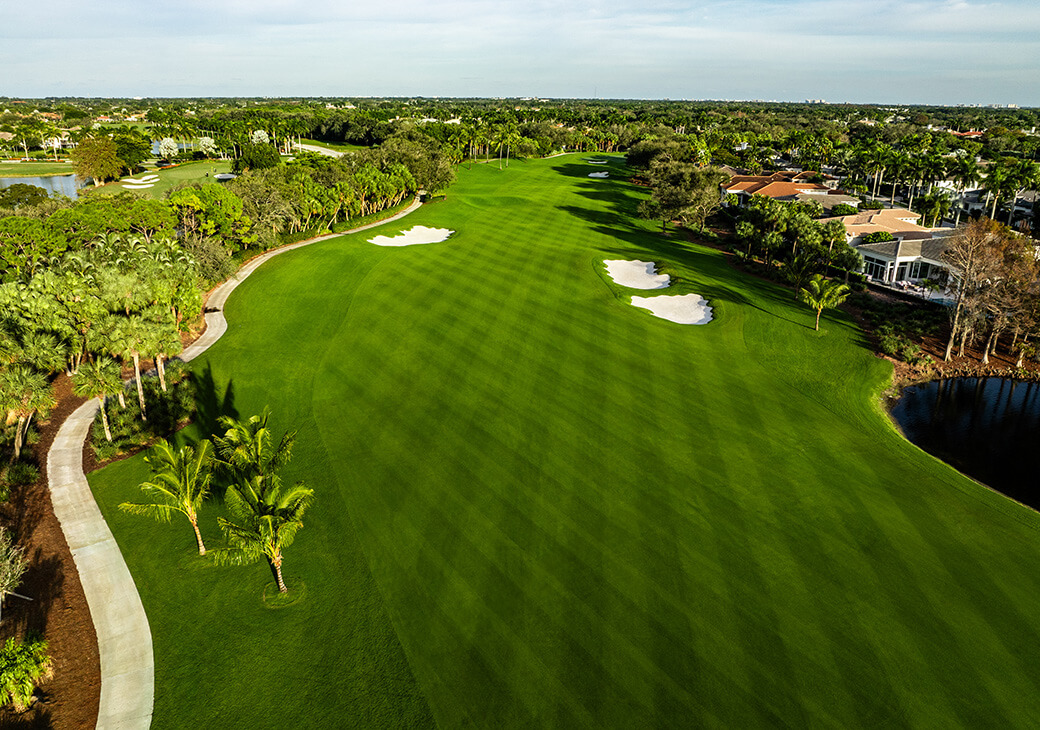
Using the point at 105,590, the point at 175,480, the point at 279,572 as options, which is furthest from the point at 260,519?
the point at 105,590

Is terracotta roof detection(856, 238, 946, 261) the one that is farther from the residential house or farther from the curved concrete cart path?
the curved concrete cart path

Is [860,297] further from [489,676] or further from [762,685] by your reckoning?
[489,676]

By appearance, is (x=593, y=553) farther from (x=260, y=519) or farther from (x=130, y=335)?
(x=130, y=335)

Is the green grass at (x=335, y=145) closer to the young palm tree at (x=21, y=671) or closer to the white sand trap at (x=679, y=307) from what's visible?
the white sand trap at (x=679, y=307)

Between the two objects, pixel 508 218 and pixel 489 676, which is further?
pixel 508 218

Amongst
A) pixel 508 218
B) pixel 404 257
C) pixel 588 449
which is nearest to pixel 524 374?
pixel 588 449

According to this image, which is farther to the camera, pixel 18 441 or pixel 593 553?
pixel 18 441
